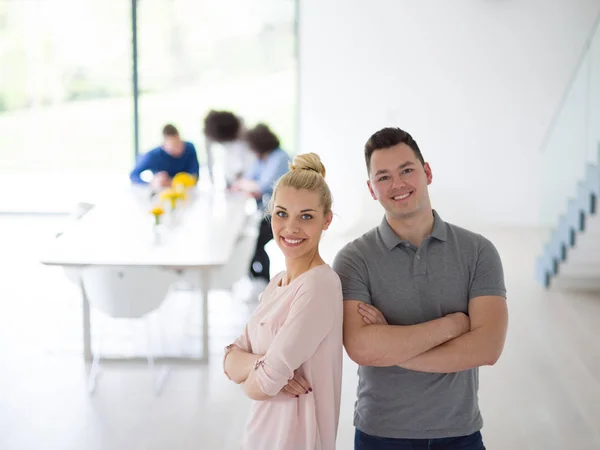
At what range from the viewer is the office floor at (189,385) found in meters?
4.46

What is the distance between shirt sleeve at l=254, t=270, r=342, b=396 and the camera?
2205mm

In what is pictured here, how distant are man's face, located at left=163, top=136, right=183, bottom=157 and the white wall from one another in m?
2.77

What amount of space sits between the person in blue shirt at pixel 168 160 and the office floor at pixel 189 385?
1000 mm

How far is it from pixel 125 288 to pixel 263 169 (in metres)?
1.96

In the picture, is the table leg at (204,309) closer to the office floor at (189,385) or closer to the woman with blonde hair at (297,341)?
the office floor at (189,385)

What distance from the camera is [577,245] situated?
6898 millimetres

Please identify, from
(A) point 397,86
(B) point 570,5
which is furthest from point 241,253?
(B) point 570,5

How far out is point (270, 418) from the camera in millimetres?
2350

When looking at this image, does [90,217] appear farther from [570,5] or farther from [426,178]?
[570,5]

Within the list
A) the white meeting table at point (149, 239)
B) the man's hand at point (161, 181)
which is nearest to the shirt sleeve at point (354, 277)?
the white meeting table at point (149, 239)

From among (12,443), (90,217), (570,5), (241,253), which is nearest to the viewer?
(12,443)

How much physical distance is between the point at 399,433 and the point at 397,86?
753cm

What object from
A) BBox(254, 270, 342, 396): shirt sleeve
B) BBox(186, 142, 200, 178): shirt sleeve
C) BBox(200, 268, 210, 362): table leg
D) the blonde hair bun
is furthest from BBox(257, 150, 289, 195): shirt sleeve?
BBox(254, 270, 342, 396): shirt sleeve

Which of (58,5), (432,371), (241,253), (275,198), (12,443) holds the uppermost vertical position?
(58,5)
